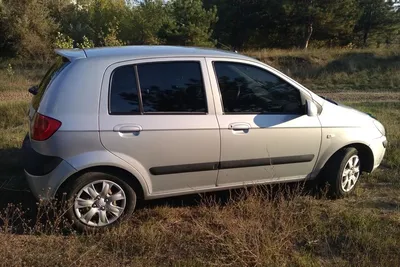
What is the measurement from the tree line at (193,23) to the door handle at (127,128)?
56.2 feet

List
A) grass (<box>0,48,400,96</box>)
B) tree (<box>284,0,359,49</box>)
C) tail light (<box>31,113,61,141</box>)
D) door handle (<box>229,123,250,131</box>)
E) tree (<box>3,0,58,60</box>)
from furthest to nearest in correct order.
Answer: tree (<box>284,0,359,49</box>) < tree (<box>3,0,58,60</box>) < grass (<box>0,48,400,96</box>) < door handle (<box>229,123,250,131</box>) < tail light (<box>31,113,61,141</box>)

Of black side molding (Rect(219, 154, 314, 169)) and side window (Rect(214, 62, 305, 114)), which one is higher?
side window (Rect(214, 62, 305, 114))

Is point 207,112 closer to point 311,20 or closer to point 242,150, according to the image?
point 242,150

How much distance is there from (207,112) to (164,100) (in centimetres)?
43

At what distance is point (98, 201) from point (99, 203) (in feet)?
0.07

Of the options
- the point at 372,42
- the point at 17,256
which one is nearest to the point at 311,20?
the point at 372,42

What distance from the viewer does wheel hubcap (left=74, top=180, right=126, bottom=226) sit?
3578 millimetres

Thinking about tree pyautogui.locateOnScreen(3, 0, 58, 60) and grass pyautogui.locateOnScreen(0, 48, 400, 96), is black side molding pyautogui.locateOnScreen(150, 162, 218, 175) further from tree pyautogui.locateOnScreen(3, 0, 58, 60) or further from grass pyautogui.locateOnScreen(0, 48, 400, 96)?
tree pyautogui.locateOnScreen(3, 0, 58, 60)

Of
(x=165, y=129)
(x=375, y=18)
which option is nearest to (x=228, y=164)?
(x=165, y=129)

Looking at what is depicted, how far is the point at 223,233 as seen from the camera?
11.2 ft

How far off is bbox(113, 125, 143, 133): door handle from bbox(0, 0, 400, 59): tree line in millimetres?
17127

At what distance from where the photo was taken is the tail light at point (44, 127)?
3.40 meters

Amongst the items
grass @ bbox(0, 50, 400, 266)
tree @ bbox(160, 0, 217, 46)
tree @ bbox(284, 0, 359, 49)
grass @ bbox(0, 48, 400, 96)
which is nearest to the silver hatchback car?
grass @ bbox(0, 50, 400, 266)

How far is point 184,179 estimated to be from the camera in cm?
390
